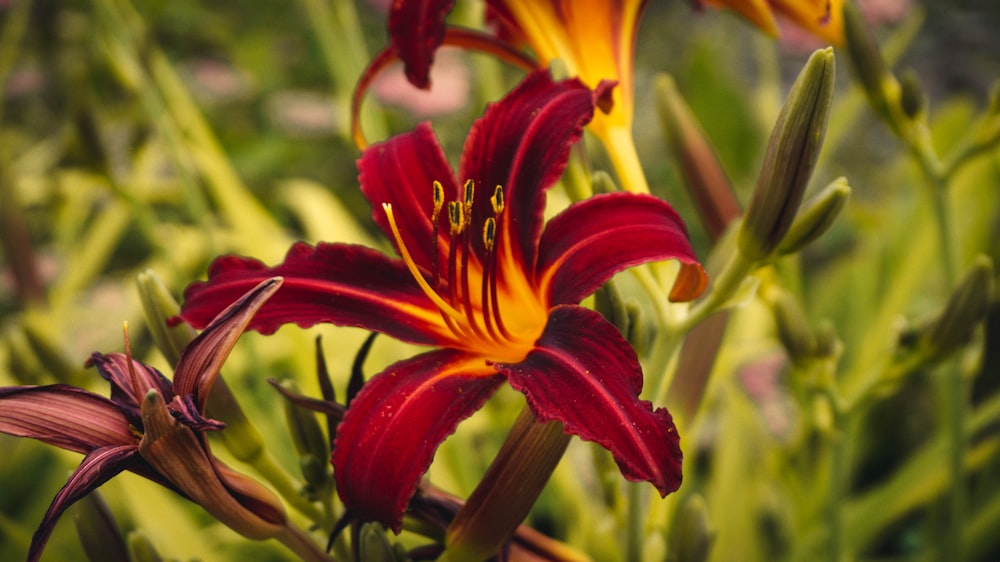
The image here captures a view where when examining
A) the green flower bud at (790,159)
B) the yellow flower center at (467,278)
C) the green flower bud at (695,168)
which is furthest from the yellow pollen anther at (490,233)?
the green flower bud at (695,168)

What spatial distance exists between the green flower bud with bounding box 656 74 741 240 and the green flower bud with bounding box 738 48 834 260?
17 centimetres

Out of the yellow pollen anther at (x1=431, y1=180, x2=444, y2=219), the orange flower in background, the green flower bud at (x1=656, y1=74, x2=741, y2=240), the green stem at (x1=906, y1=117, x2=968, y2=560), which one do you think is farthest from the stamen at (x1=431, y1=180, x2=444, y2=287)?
the green stem at (x1=906, y1=117, x2=968, y2=560)

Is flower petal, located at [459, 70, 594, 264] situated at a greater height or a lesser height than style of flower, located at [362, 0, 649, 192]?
lesser

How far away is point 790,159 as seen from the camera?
324mm

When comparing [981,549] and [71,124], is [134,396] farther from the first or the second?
[981,549]

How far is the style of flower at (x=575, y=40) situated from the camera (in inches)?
15.7

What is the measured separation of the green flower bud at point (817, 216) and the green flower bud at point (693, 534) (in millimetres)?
122

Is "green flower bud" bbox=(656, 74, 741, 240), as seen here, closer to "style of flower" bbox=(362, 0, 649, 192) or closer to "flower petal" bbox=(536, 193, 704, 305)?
"style of flower" bbox=(362, 0, 649, 192)

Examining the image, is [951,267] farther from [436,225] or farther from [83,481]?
[83,481]

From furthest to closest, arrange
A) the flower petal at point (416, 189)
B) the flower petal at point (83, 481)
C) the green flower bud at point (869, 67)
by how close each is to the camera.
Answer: the green flower bud at point (869, 67)
the flower petal at point (416, 189)
the flower petal at point (83, 481)

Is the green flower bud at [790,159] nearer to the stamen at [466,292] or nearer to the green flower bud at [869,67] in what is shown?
the stamen at [466,292]

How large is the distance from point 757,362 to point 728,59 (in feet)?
2.48

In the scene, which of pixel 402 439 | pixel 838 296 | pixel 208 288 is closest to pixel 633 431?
pixel 402 439

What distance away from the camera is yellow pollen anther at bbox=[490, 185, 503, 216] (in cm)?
34
